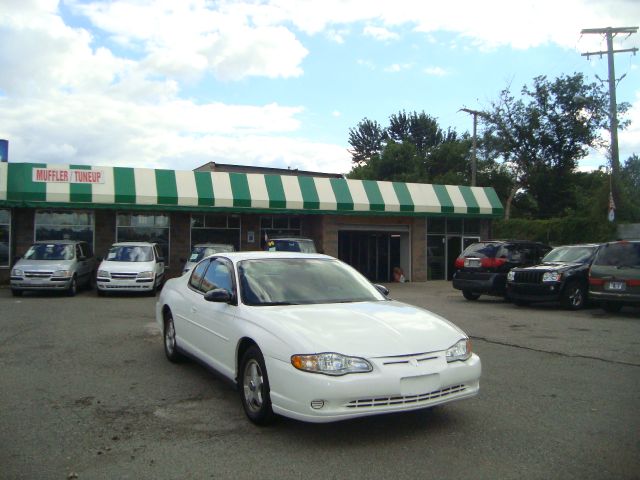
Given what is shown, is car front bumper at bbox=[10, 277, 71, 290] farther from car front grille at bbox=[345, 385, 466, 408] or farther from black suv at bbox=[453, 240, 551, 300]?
car front grille at bbox=[345, 385, 466, 408]

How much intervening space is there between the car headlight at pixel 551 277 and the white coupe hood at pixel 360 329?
377 inches

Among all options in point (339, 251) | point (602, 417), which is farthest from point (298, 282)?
point (339, 251)

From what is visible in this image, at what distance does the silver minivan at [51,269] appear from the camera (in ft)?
54.0

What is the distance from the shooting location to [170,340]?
754 centimetres

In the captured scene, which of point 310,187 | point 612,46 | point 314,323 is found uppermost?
point 612,46

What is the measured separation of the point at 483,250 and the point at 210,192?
1090cm

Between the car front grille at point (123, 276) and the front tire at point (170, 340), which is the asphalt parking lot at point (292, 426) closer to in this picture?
the front tire at point (170, 340)

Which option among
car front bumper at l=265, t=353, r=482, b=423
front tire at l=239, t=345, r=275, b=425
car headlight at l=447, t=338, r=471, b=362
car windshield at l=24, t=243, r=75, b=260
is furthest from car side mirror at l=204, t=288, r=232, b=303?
car windshield at l=24, t=243, r=75, b=260

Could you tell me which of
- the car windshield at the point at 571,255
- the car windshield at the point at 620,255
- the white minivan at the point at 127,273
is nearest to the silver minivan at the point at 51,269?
the white minivan at the point at 127,273

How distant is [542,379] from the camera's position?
21.8 ft

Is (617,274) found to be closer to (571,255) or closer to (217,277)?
(571,255)

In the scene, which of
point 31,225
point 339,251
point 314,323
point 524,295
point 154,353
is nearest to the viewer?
point 314,323

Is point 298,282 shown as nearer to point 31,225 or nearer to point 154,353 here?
point 154,353

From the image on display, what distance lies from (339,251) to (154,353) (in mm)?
18810
